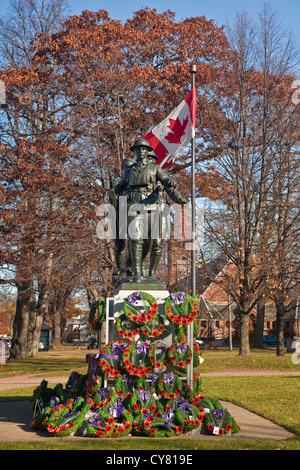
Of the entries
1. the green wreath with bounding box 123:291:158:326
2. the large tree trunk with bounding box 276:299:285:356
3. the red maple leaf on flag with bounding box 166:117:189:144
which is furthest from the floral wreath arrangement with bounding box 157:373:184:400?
the large tree trunk with bounding box 276:299:285:356

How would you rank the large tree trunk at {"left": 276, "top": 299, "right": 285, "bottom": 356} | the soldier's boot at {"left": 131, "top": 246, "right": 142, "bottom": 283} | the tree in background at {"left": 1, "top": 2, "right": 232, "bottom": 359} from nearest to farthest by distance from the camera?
1. the soldier's boot at {"left": 131, "top": 246, "right": 142, "bottom": 283}
2. the tree in background at {"left": 1, "top": 2, "right": 232, "bottom": 359}
3. the large tree trunk at {"left": 276, "top": 299, "right": 285, "bottom": 356}

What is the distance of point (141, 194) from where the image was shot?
9.14m

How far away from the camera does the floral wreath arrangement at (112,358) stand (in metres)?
7.80

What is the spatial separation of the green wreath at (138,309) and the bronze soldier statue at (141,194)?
24.8 inches

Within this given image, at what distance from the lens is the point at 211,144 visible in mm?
22281

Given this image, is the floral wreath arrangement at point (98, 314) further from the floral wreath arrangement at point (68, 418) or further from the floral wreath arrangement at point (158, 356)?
the floral wreath arrangement at point (68, 418)

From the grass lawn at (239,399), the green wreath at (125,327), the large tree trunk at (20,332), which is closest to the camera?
Answer: the grass lawn at (239,399)

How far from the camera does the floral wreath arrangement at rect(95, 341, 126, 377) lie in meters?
7.80

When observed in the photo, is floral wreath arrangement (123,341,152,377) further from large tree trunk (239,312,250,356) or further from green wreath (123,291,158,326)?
large tree trunk (239,312,250,356)

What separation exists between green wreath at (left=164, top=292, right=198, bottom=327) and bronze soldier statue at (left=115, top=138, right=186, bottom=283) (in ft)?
2.78

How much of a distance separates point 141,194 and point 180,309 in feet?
6.89

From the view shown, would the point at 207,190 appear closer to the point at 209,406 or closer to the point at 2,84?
the point at 2,84

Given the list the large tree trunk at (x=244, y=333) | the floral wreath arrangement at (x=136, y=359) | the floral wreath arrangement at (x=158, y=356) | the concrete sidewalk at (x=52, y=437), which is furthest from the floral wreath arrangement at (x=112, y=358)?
the large tree trunk at (x=244, y=333)

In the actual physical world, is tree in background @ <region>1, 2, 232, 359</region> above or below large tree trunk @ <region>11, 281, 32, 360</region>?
above
